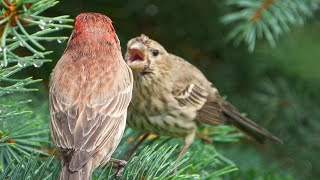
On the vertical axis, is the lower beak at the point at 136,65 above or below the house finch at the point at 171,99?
above

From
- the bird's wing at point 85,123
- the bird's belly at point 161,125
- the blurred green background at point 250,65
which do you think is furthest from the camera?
the blurred green background at point 250,65

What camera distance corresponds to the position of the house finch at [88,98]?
3.82m

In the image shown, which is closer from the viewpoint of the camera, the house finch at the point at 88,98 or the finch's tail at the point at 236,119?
the house finch at the point at 88,98

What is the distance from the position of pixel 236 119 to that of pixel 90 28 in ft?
5.65

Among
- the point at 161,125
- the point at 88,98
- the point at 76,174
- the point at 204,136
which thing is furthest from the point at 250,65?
the point at 76,174

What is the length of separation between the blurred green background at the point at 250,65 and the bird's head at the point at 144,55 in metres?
0.59

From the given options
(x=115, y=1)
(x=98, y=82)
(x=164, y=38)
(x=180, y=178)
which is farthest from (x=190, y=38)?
(x=180, y=178)

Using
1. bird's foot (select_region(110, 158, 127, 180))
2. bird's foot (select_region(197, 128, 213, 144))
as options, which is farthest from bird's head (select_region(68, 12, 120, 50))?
bird's foot (select_region(197, 128, 213, 144))

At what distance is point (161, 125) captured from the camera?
16.6 feet

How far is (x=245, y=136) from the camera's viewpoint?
577 centimetres

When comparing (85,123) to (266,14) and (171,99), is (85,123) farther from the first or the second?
(266,14)

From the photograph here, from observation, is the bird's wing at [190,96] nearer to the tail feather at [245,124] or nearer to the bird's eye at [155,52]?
the tail feather at [245,124]

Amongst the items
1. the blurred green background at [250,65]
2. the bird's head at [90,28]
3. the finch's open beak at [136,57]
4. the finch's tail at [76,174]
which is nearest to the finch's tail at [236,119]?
the blurred green background at [250,65]

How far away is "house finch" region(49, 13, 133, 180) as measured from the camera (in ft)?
12.5
